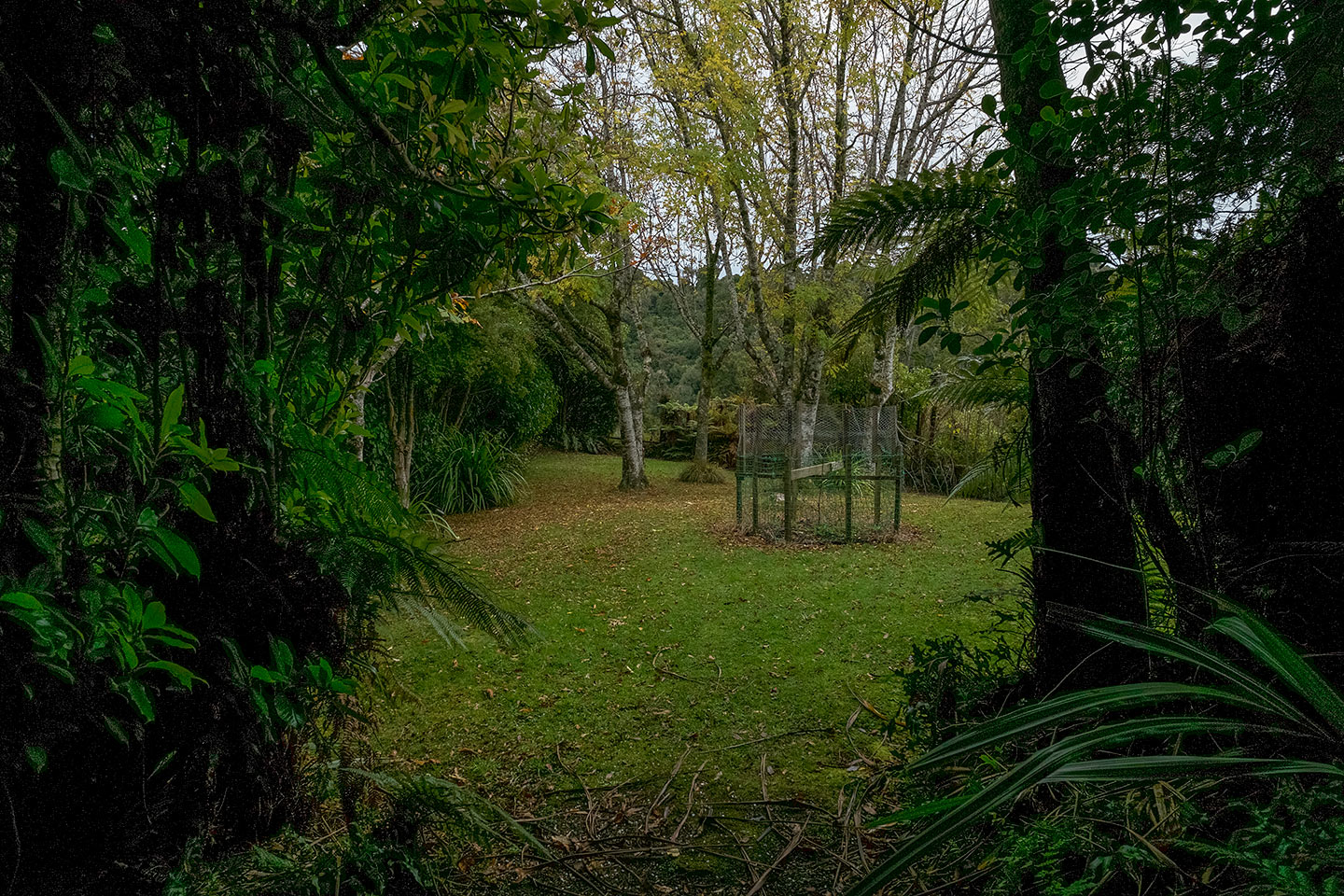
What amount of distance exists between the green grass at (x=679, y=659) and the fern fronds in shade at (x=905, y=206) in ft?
5.86

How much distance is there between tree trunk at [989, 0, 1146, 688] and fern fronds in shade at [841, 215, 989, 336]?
41 centimetres

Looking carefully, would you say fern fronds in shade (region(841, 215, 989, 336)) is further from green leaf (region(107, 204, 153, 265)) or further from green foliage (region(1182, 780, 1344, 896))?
green leaf (region(107, 204, 153, 265))

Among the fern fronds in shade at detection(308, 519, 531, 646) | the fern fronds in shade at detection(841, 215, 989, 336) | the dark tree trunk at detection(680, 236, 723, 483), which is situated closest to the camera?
the fern fronds in shade at detection(308, 519, 531, 646)

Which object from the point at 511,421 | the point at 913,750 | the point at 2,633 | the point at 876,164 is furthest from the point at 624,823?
the point at 876,164

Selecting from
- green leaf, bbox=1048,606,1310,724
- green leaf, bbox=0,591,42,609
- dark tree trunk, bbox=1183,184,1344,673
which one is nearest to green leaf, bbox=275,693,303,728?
green leaf, bbox=0,591,42,609

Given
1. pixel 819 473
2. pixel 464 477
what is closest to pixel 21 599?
pixel 819 473

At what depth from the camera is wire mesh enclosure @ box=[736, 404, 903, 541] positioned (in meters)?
6.73

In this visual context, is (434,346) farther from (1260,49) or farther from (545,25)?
(1260,49)

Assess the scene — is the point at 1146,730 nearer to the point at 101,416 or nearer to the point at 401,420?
the point at 101,416

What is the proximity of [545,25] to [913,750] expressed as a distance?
2178 mm

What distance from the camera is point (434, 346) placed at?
25.1ft

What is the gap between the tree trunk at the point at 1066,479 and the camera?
5.48 ft

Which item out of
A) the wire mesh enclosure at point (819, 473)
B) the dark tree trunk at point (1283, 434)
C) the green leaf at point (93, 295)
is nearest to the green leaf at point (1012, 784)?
the dark tree trunk at point (1283, 434)

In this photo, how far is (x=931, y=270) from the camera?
7.80 ft
